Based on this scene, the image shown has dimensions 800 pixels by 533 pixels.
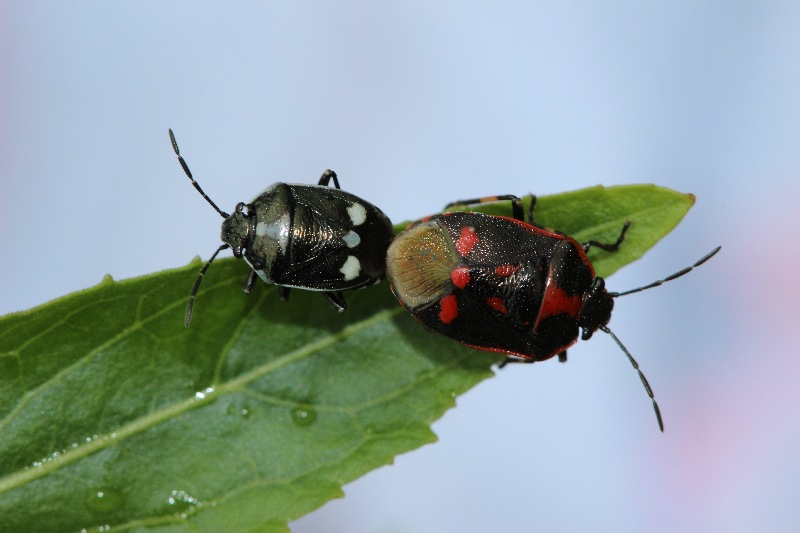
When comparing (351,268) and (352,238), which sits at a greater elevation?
(352,238)

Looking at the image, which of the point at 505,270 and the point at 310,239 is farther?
the point at 310,239

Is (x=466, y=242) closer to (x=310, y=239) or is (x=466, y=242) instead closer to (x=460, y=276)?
(x=460, y=276)

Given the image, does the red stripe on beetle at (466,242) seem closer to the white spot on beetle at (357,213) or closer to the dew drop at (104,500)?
the white spot on beetle at (357,213)

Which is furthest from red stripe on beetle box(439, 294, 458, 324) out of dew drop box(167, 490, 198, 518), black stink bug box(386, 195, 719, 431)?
dew drop box(167, 490, 198, 518)

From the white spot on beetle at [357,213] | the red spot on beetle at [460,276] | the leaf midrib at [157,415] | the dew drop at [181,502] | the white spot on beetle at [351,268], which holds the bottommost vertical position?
the dew drop at [181,502]

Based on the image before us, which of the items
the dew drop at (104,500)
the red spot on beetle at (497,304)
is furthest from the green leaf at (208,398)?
the red spot on beetle at (497,304)

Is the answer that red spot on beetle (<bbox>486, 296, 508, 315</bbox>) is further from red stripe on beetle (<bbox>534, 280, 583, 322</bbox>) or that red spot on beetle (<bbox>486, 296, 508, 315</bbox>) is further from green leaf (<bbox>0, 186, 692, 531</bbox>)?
green leaf (<bbox>0, 186, 692, 531</bbox>)

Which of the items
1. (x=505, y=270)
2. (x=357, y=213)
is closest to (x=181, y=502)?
(x=357, y=213)
